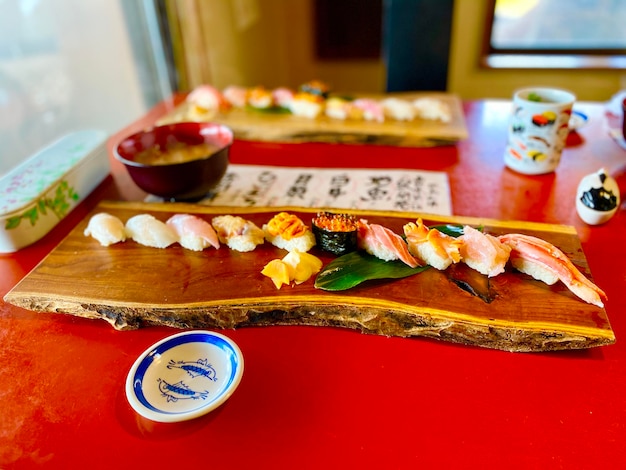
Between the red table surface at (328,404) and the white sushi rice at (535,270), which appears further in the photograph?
the white sushi rice at (535,270)

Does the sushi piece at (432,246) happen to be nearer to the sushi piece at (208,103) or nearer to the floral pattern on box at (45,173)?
the floral pattern on box at (45,173)

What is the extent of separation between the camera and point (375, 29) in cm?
355

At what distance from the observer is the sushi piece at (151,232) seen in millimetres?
959

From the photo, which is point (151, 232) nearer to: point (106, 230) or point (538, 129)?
point (106, 230)

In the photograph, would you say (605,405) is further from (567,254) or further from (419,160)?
(419,160)

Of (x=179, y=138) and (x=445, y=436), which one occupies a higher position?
(x=179, y=138)

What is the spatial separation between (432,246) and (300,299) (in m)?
0.26

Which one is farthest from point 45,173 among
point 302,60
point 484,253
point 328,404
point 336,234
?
point 302,60

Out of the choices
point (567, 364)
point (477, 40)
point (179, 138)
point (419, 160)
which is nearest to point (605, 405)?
point (567, 364)

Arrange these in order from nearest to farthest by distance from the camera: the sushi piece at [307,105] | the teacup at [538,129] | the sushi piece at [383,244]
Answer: the sushi piece at [383,244] → the teacup at [538,129] → the sushi piece at [307,105]

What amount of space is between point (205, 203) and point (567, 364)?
35.1 inches

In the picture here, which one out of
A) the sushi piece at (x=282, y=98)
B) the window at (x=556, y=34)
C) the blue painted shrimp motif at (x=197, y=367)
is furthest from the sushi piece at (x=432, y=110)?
the window at (x=556, y=34)

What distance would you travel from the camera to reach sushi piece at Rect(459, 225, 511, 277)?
829 mm

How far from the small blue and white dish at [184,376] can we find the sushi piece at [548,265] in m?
0.53
